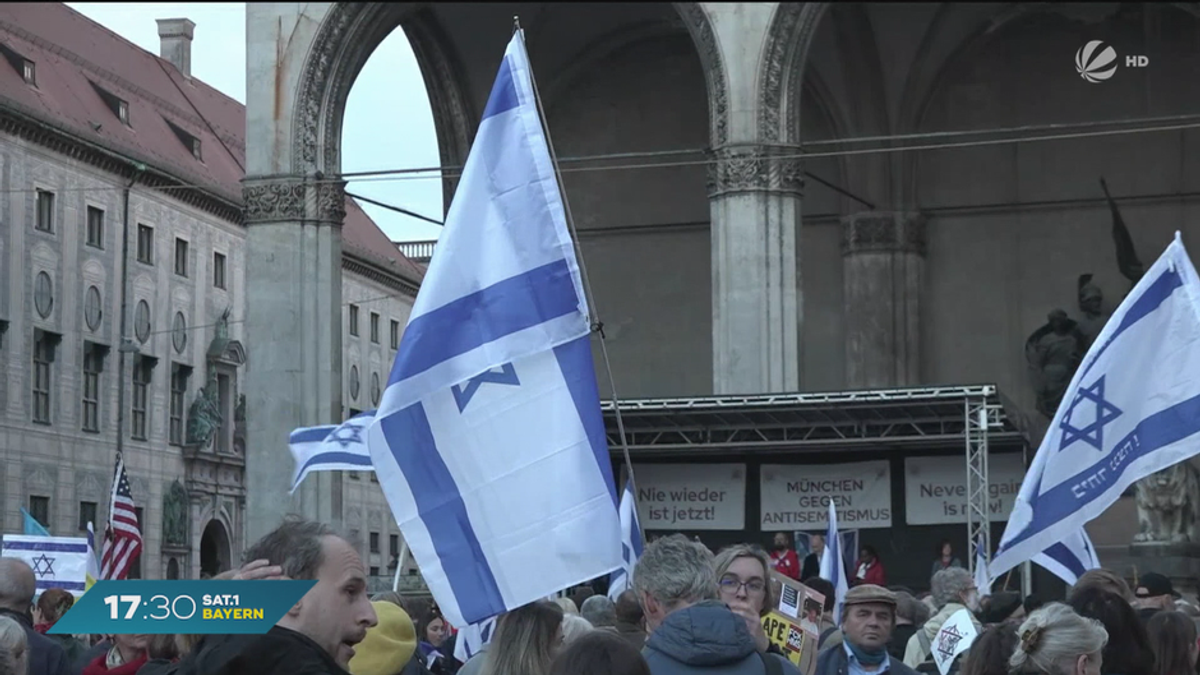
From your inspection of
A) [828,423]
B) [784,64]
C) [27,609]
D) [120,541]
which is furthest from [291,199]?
[27,609]

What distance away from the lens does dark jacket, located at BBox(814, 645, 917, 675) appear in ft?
27.0

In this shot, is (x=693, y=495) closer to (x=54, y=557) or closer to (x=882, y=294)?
(x=882, y=294)

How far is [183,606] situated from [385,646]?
259cm

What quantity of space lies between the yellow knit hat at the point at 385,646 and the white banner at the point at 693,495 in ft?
81.4

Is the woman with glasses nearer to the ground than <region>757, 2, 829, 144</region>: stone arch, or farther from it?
nearer to the ground

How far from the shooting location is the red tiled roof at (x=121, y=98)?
51.8m

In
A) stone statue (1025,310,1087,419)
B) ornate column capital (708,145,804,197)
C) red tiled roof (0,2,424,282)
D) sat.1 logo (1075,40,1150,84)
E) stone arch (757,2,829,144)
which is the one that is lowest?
stone statue (1025,310,1087,419)

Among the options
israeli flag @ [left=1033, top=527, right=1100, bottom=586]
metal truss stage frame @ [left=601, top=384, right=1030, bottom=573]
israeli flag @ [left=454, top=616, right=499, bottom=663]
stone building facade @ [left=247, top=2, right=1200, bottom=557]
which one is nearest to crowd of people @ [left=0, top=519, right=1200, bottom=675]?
israeli flag @ [left=454, top=616, right=499, bottom=663]

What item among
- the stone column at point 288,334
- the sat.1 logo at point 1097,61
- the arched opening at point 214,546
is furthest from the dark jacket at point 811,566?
the arched opening at point 214,546

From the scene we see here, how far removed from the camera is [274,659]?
4688mm

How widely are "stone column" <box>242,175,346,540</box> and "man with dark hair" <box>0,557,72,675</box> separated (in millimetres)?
20584

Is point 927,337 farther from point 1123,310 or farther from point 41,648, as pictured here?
point 41,648

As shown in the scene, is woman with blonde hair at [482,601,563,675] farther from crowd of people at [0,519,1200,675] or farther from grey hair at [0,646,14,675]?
grey hair at [0,646,14,675]

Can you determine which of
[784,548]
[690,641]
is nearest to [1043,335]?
[784,548]
